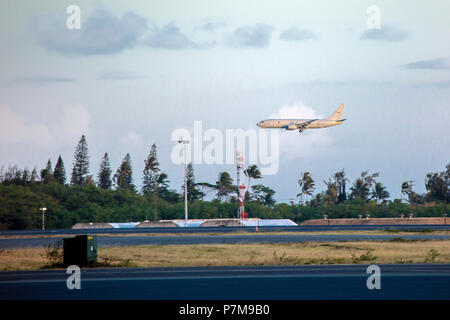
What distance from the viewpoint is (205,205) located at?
166250 mm

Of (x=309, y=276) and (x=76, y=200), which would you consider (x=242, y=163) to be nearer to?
(x=76, y=200)

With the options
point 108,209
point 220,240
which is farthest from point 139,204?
point 220,240

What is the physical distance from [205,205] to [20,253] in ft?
379

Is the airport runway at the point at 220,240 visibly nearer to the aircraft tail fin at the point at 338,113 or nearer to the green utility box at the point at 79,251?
the green utility box at the point at 79,251

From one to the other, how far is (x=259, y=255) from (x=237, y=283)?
60.3 feet

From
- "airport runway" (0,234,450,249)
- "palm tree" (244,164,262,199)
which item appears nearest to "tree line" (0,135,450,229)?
"palm tree" (244,164,262,199)

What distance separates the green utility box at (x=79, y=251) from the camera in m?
38.3

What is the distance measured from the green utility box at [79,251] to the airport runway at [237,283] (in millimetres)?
2441

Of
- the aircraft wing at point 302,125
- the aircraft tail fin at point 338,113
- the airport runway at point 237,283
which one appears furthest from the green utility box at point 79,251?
the aircraft tail fin at point 338,113

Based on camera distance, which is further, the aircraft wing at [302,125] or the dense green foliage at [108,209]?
the dense green foliage at [108,209]

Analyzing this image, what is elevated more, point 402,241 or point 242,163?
point 242,163

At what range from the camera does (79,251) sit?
1511 inches

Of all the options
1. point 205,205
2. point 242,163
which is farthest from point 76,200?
point 242,163

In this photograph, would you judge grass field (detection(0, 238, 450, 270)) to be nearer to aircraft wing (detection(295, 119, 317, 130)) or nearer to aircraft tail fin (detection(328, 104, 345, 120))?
aircraft wing (detection(295, 119, 317, 130))
